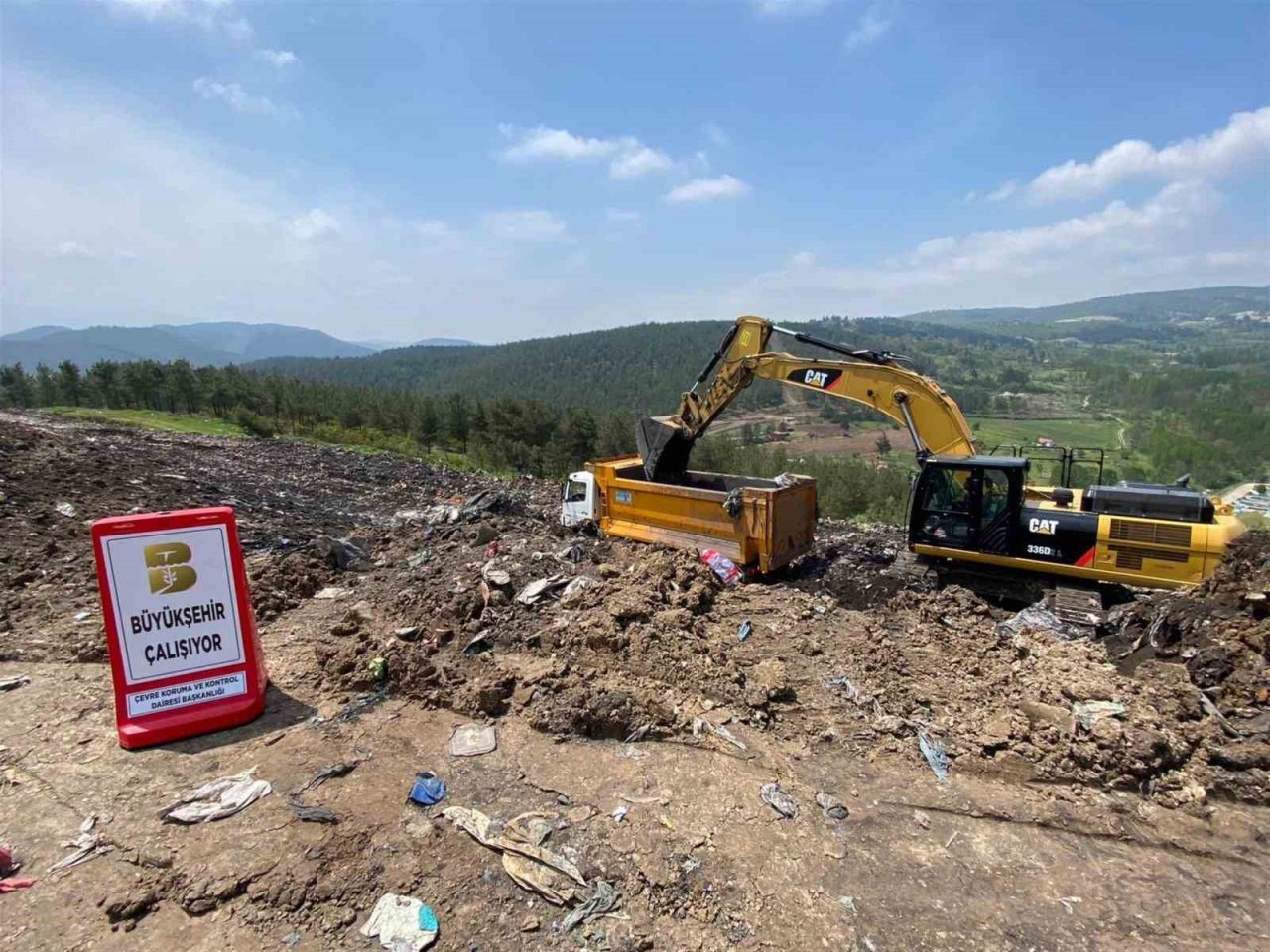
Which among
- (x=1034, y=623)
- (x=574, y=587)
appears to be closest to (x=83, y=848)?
(x=574, y=587)

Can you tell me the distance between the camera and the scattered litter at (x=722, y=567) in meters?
8.98

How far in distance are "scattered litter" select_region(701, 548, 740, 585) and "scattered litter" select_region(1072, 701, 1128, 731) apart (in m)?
4.34

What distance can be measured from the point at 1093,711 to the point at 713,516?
5094mm

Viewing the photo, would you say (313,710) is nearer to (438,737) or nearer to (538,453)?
(438,737)

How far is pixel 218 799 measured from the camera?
4.16m

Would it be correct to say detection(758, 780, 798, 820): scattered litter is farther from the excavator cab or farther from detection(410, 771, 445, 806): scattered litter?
the excavator cab

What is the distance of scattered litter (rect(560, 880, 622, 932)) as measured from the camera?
3.36m

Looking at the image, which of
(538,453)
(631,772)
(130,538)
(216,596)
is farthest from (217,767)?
(538,453)

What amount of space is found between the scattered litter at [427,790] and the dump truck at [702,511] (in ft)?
18.2

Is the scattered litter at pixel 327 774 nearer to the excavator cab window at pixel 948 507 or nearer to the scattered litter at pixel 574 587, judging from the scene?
the scattered litter at pixel 574 587

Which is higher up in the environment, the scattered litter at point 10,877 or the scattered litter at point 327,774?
the scattered litter at point 10,877

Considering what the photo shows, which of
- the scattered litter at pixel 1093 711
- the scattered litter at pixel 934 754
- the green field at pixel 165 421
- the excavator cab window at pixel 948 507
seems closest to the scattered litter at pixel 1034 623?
the excavator cab window at pixel 948 507

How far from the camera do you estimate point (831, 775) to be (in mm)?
4750

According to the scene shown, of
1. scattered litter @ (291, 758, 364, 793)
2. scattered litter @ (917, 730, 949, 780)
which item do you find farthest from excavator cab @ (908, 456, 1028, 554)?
scattered litter @ (291, 758, 364, 793)
